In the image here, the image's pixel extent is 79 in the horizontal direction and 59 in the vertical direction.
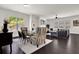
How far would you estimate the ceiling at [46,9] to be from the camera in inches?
101

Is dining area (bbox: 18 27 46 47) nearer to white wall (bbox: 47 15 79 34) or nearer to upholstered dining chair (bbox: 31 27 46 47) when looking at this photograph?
upholstered dining chair (bbox: 31 27 46 47)

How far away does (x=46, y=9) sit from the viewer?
270 centimetres

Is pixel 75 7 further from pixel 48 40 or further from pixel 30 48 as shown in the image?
pixel 30 48

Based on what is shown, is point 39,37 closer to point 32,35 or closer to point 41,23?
point 32,35

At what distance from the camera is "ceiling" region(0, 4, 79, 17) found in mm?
2574

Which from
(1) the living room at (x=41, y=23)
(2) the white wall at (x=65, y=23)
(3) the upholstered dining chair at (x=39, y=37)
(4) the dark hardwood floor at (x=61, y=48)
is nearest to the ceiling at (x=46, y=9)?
(1) the living room at (x=41, y=23)

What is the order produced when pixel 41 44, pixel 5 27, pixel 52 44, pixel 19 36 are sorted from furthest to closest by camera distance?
1. pixel 52 44
2. pixel 41 44
3. pixel 19 36
4. pixel 5 27

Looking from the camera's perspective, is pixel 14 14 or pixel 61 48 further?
pixel 61 48

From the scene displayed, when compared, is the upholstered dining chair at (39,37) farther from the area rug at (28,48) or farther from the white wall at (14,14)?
the white wall at (14,14)

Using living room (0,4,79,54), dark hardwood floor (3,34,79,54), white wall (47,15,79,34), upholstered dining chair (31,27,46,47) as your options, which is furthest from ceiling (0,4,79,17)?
dark hardwood floor (3,34,79,54)

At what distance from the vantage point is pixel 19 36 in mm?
2727

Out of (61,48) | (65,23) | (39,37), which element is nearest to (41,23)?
(39,37)
